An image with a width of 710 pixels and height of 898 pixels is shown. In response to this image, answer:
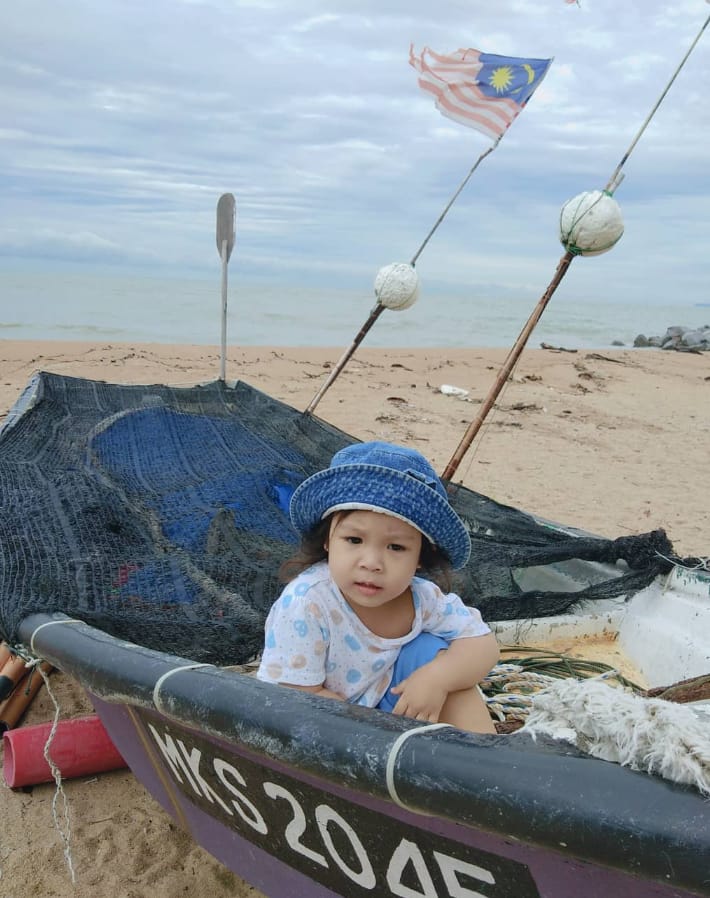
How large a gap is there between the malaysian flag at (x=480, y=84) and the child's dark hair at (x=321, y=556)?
3980 mm

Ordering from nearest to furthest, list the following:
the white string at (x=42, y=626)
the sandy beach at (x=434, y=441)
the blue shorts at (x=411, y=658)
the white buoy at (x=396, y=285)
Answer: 1. the blue shorts at (x=411, y=658)
2. the white string at (x=42, y=626)
3. the sandy beach at (x=434, y=441)
4. the white buoy at (x=396, y=285)

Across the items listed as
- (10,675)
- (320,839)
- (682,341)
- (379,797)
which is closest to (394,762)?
(379,797)

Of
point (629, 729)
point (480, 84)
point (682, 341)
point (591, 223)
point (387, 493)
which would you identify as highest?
point (682, 341)

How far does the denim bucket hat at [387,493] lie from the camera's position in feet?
6.11

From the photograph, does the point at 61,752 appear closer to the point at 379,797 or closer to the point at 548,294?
the point at 379,797

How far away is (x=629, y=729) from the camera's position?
3.88 feet

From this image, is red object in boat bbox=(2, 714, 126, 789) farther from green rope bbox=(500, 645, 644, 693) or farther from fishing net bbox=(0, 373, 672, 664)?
green rope bbox=(500, 645, 644, 693)

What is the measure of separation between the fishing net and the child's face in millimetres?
903

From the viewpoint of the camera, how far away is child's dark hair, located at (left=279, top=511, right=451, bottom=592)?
205 cm

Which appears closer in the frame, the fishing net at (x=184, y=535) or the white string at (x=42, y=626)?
the white string at (x=42, y=626)

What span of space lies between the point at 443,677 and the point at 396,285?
159 inches

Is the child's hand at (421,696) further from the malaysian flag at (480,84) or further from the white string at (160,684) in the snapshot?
the malaysian flag at (480,84)

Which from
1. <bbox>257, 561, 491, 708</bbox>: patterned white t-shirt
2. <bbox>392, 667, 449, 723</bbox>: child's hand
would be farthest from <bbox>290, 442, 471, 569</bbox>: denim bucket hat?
<bbox>392, 667, 449, 723</bbox>: child's hand

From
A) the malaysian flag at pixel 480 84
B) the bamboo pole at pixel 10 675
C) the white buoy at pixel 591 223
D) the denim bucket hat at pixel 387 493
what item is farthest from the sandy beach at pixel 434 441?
the malaysian flag at pixel 480 84
